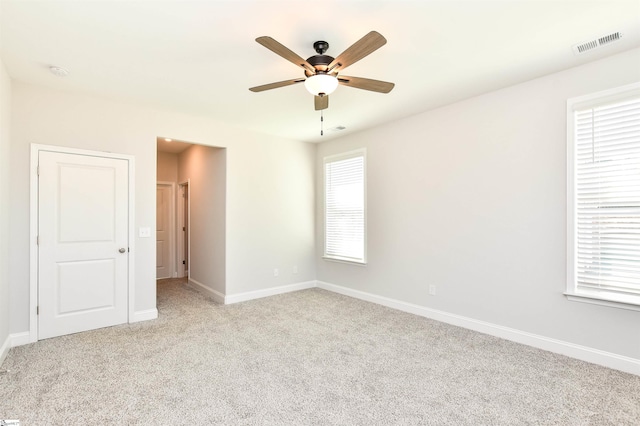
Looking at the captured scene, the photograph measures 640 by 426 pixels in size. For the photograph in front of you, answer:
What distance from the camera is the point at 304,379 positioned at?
97.0 inches

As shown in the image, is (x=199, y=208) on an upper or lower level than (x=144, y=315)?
upper

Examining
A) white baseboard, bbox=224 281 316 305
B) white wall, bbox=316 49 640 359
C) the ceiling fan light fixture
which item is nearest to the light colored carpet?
white wall, bbox=316 49 640 359

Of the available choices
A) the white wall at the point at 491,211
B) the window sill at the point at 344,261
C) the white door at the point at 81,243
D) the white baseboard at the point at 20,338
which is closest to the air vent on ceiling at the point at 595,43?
the white wall at the point at 491,211

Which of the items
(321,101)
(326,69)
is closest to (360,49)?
(326,69)

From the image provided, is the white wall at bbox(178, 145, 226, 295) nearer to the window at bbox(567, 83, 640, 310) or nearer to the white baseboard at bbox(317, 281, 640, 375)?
the white baseboard at bbox(317, 281, 640, 375)

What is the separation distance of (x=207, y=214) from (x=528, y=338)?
15.3ft

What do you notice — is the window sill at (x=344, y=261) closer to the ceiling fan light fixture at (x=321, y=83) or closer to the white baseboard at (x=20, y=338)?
the ceiling fan light fixture at (x=321, y=83)

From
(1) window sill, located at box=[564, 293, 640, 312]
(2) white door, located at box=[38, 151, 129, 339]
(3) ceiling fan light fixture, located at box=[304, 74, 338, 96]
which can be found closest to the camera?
(3) ceiling fan light fixture, located at box=[304, 74, 338, 96]

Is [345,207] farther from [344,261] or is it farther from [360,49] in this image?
[360,49]

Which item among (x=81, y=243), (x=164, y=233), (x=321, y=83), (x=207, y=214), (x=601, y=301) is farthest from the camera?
(x=164, y=233)

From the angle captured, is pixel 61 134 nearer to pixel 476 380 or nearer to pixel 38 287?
pixel 38 287

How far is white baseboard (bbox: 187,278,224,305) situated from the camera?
472cm

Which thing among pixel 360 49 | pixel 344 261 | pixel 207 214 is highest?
pixel 360 49

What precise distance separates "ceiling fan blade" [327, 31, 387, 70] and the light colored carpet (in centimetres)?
240
